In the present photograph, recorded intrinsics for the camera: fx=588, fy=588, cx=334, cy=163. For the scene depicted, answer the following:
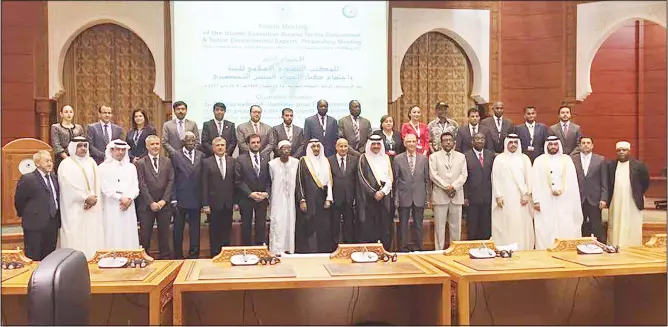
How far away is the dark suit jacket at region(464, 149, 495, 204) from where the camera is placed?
6.22m

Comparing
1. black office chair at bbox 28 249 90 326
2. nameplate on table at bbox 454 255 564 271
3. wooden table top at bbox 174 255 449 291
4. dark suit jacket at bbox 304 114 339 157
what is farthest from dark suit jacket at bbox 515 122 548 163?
black office chair at bbox 28 249 90 326

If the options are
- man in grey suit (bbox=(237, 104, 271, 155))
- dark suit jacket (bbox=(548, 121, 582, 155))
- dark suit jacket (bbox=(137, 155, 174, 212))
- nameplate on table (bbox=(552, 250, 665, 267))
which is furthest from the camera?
dark suit jacket (bbox=(548, 121, 582, 155))

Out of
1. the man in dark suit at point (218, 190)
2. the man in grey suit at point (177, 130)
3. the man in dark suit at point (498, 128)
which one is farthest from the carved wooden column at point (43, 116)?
the man in dark suit at point (498, 128)

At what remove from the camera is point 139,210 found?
18.5 feet

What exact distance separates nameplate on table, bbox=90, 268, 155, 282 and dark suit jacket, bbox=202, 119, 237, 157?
300cm

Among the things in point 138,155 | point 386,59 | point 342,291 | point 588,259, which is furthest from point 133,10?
point 588,259

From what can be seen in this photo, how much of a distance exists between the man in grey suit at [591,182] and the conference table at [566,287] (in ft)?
7.05

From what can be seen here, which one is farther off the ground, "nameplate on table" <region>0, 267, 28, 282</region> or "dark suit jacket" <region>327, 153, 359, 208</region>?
"dark suit jacket" <region>327, 153, 359, 208</region>

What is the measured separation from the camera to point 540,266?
11.4 ft

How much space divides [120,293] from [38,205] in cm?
214

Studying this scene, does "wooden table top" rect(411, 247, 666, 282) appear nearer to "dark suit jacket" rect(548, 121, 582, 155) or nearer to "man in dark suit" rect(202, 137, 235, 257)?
"man in dark suit" rect(202, 137, 235, 257)

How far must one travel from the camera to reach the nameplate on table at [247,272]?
325 centimetres

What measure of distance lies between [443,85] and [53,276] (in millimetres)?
8021

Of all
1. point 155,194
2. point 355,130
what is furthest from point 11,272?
point 355,130
